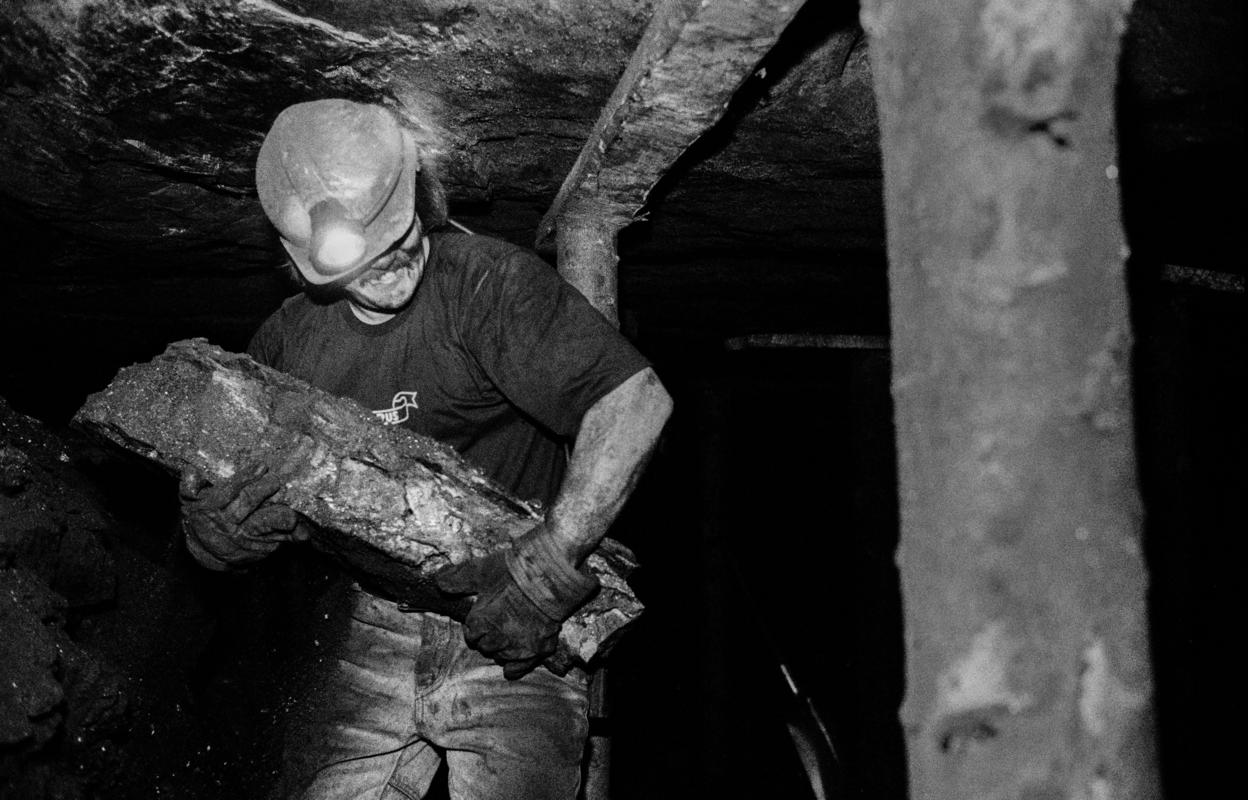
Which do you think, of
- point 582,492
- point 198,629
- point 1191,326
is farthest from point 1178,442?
point 198,629

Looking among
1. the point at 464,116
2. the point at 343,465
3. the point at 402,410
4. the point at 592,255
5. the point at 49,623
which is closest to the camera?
the point at 343,465

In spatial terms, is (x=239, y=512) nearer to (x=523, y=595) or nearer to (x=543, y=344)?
(x=523, y=595)

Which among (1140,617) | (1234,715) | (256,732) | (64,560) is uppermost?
(1140,617)

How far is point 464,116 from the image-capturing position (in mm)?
2975

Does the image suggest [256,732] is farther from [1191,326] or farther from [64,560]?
[1191,326]

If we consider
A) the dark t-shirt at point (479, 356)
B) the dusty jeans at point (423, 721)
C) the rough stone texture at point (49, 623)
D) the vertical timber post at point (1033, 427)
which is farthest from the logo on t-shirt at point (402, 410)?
the vertical timber post at point (1033, 427)

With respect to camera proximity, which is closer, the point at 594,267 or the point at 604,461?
the point at 604,461

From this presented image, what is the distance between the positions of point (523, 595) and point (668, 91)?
3.86 ft

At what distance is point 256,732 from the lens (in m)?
3.29

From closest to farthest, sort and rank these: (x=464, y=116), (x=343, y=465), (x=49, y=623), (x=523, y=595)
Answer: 1. (x=523, y=595)
2. (x=343, y=465)
3. (x=464, y=116)
4. (x=49, y=623)

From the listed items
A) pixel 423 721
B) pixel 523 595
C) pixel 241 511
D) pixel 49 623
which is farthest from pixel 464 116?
pixel 49 623

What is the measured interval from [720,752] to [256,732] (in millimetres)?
3720

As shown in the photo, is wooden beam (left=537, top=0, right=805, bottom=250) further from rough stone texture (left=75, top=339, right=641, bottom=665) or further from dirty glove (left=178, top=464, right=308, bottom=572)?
dirty glove (left=178, top=464, right=308, bottom=572)

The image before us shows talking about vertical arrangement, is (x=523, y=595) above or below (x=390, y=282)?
below
